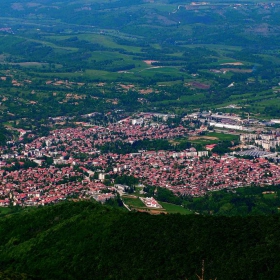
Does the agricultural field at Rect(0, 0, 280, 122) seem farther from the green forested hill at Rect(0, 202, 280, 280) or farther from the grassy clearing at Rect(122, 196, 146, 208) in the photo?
the green forested hill at Rect(0, 202, 280, 280)

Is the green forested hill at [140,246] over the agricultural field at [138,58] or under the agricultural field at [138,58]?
over

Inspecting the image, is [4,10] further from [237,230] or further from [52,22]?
[237,230]

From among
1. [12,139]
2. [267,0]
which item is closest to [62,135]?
[12,139]

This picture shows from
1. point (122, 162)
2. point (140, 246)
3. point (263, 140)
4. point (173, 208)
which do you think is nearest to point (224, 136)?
point (263, 140)

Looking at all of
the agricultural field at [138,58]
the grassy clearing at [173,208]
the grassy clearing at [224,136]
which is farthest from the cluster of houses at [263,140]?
the grassy clearing at [173,208]

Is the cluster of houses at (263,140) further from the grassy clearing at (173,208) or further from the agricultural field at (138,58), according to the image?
the grassy clearing at (173,208)

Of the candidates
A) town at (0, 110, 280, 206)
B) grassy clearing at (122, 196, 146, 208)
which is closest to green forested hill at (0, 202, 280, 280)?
grassy clearing at (122, 196, 146, 208)
